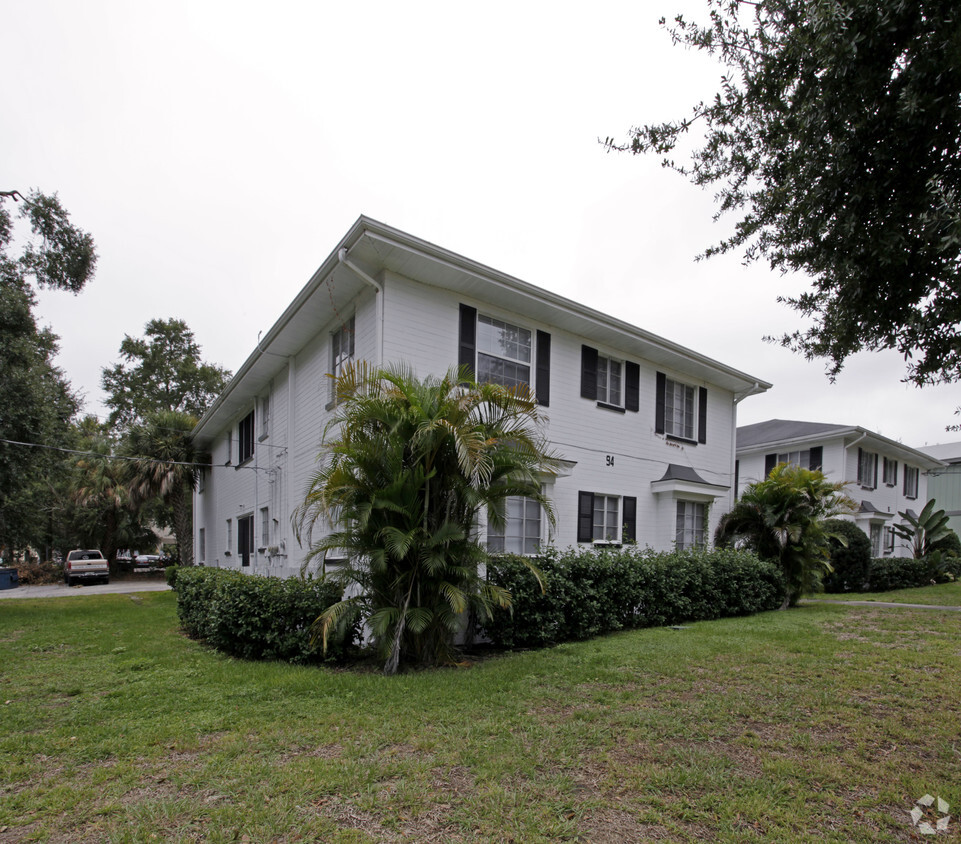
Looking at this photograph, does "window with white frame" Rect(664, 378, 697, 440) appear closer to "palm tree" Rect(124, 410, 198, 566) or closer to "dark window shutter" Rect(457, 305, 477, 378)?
"dark window shutter" Rect(457, 305, 477, 378)

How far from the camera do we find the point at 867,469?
2139 cm

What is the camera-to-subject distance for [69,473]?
15047 millimetres

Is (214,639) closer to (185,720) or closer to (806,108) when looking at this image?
(185,720)

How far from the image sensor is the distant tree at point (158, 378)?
110 ft

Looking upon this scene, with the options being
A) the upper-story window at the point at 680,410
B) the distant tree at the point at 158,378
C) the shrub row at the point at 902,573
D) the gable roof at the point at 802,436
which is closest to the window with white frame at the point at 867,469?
the gable roof at the point at 802,436

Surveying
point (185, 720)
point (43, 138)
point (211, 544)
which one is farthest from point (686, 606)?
point (211, 544)

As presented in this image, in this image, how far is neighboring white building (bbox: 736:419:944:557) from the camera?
19688mm

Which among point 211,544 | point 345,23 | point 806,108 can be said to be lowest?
point 211,544

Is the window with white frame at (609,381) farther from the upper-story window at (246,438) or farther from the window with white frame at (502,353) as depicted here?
the upper-story window at (246,438)

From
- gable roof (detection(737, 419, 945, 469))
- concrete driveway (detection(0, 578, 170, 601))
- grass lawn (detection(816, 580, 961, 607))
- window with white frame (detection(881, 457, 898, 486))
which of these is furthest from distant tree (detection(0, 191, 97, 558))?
window with white frame (detection(881, 457, 898, 486))

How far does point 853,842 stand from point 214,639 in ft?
23.8

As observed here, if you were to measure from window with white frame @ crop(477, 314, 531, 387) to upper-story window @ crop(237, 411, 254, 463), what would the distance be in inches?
317

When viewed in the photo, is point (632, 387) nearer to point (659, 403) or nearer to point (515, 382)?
point (659, 403)

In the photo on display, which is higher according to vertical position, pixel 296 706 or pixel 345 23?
pixel 345 23
